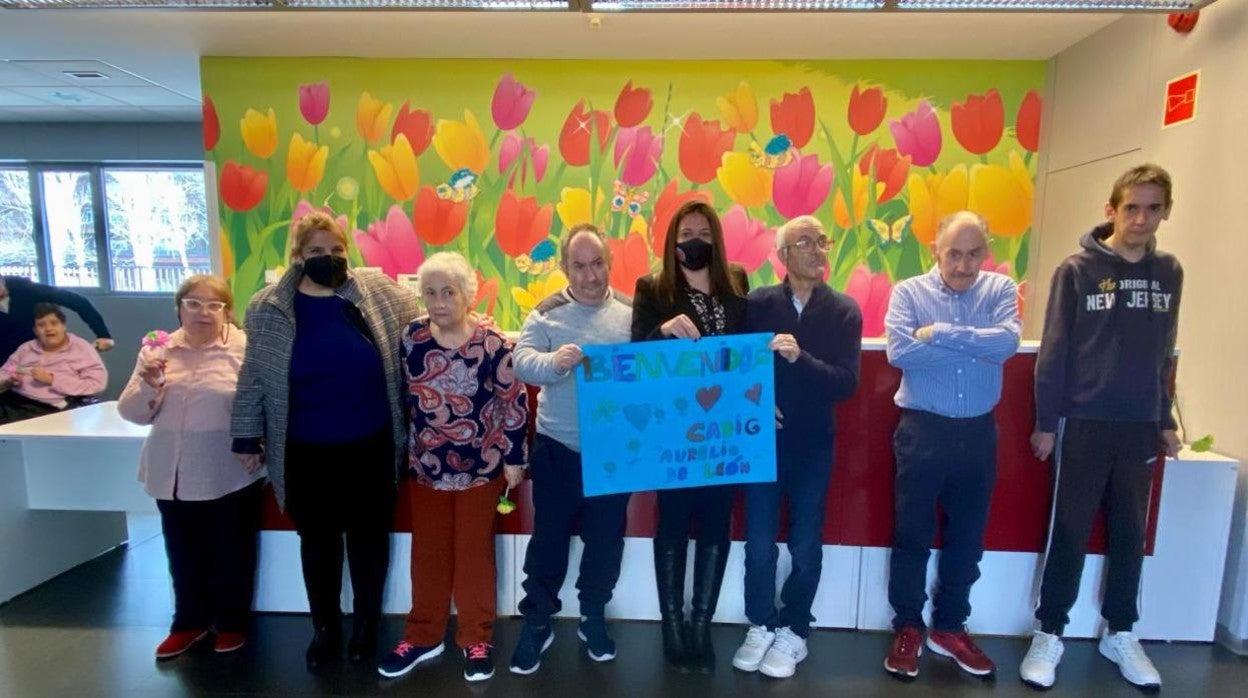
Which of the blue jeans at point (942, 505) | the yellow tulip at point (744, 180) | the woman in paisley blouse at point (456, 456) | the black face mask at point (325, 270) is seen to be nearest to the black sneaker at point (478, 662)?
the woman in paisley blouse at point (456, 456)

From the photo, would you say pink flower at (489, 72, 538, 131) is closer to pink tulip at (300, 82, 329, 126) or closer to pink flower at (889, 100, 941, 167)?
pink tulip at (300, 82, 329, 126)

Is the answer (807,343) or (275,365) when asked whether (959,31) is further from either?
(275,365)

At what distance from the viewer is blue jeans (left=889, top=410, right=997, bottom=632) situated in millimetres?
2143

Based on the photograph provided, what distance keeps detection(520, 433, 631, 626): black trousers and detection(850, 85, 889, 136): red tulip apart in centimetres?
284

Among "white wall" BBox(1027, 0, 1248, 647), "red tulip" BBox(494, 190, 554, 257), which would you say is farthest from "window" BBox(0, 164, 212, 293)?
"white wall" BBox(1027, 0, 1248, 647)

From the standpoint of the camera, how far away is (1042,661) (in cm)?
227

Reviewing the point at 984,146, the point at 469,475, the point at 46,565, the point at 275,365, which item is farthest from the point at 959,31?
the point at 46,565

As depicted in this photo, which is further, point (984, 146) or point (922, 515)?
point (984, 146)

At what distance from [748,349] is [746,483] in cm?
42

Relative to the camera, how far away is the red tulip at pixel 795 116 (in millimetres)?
3963

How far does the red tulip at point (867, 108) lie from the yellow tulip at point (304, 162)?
310 centimetres

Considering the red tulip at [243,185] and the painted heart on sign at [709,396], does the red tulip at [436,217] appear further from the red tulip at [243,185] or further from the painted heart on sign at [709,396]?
the painted heart on sign at [709,396]

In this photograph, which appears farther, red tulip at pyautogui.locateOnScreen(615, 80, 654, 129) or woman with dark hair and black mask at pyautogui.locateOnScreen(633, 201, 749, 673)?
red tulip at pyautogui.locateOnScreen(615, 80, 654, 129)

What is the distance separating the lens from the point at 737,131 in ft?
13.2
